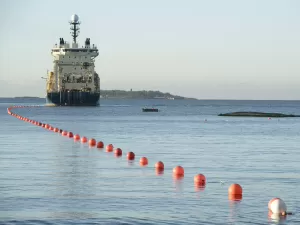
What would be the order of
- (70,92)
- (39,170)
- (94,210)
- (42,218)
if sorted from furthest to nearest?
(70,92) → (39,170) → (94,210) → (42,218)

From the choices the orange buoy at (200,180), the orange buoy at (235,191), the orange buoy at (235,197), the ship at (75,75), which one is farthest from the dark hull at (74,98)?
the orange buoy at (235,197)

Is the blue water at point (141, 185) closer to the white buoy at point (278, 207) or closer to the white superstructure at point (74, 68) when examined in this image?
the white buoy at point (278, 207)

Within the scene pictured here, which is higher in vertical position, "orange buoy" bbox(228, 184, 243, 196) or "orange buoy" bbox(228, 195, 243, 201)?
"orange buoy" bbox(228, 184, 243, 196)

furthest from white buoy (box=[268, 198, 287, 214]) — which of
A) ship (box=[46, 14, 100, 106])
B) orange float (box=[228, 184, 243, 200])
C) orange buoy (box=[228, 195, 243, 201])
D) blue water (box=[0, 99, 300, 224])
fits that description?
ship (box=[46, 14, 100, 106])

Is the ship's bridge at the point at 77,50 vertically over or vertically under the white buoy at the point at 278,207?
over

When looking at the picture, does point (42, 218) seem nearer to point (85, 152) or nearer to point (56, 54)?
point (85, 152)

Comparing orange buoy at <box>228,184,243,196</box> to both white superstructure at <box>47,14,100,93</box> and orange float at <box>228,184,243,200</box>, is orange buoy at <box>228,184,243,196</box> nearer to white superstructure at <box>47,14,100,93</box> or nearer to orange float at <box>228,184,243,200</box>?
orange float at <box>228,184,243,200</box>

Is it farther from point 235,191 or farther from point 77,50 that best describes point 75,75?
point 235,191

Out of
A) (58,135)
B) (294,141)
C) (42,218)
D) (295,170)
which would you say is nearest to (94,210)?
(42,218)

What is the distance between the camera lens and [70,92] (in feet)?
618

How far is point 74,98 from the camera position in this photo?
187750 mm

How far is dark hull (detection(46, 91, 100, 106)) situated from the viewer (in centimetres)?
18775

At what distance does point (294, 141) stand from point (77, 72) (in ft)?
436

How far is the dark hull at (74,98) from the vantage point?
187750 mm
